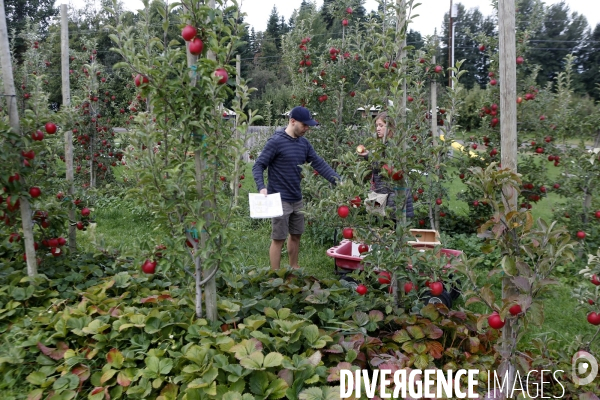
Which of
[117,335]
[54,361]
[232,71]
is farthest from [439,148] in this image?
[54,361]

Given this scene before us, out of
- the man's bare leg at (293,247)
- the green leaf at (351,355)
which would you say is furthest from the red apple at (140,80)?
the man's bare leg at (293,247)

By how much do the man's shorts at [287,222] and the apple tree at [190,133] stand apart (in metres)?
1.55

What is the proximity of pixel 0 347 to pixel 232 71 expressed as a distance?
2238 mm

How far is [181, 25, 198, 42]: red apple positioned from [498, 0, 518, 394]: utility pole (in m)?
1.69

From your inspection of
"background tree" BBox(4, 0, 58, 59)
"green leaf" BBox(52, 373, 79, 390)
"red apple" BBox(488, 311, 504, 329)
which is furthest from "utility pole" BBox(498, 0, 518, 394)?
"background tree" BBox(4, 0, 58, 59)

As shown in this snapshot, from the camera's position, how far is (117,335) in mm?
2908

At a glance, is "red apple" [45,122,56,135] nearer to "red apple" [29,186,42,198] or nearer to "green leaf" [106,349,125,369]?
"red apple" [29,186,42,198]

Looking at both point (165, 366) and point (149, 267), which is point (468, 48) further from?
point (165, 366)

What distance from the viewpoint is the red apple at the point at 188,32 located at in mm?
2682

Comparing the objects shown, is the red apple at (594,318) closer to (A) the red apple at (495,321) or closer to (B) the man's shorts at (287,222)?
(A) the red apple at (495,321)

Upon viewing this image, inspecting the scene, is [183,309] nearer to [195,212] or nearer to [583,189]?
[195,212]

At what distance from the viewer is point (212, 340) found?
283 cm

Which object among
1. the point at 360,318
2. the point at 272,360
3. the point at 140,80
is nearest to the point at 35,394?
the point at 272,360

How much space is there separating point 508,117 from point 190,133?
1.80 metres
